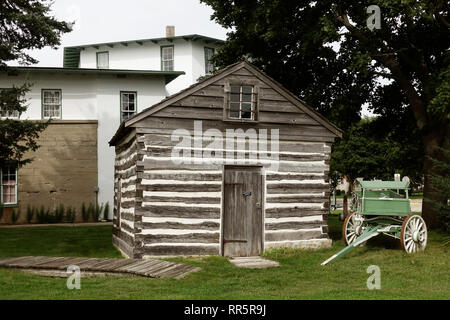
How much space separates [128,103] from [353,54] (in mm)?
13375

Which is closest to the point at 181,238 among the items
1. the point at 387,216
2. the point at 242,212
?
the point at 242,212

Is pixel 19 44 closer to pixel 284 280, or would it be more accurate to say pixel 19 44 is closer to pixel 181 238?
pixel 181 238

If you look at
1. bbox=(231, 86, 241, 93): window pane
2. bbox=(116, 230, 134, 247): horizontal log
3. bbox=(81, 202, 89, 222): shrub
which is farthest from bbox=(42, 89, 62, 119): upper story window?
bbox=(231, 86, 241, 93): window pane

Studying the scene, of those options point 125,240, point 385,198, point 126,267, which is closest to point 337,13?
point 385,198

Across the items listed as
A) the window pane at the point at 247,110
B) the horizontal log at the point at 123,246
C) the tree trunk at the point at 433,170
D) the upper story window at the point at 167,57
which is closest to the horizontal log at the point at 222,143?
the window pane at the point at 247,110

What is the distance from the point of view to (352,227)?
14.9 metres

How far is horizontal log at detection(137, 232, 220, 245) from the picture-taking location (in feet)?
43.1

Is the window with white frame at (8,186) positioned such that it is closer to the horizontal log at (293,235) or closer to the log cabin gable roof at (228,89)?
the log cabin gable roof at (228,89)

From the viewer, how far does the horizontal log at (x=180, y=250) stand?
1312 centimetres

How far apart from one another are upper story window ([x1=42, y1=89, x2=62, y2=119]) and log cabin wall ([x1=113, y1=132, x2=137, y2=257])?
10.5 meters

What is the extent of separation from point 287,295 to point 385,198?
5.76 m

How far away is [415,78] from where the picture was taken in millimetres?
21969

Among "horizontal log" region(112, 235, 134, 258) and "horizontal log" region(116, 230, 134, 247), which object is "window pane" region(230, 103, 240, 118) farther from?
"horizontal log" region(112, 235, 134, 258)
